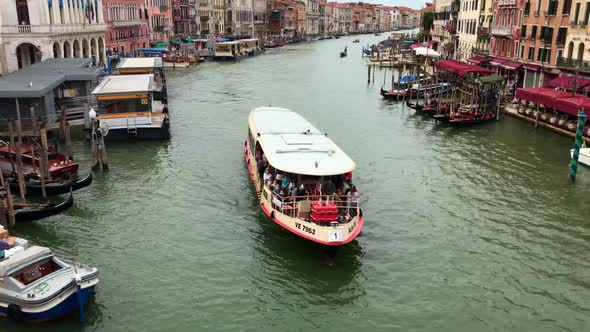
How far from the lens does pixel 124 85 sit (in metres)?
30.2

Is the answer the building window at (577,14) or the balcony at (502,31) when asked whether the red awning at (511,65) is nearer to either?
the balcony at (502,31)

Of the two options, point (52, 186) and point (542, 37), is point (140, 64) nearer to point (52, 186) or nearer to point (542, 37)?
point (52, 186)

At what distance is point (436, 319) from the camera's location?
13.1 metres

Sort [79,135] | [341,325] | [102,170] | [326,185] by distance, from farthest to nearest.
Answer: [79,135], [102,170], [326,185], [341,325]

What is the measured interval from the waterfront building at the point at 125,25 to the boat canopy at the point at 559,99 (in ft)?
160

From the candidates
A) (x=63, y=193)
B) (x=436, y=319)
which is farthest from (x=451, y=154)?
(x=63, y=193)

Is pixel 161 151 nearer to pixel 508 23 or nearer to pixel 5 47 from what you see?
pixel 5 47

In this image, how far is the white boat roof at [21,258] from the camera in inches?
478

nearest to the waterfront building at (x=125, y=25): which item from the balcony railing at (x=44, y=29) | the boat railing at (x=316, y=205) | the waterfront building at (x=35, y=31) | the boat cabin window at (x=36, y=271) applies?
the balcony railing at (x=44, y=29)

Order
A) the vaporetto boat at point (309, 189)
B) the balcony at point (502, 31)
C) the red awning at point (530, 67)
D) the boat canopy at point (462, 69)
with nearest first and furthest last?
the vaporetto boat at point (309, 189) → the red awning at point (530, 67) → the boat canopy at point (462, 69) → the balcony at point (502, 31)

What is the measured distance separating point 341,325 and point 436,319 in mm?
2327

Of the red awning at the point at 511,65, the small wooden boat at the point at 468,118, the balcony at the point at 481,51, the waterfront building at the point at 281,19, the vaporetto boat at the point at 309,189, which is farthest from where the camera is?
the waterfront building at the point at 281,19

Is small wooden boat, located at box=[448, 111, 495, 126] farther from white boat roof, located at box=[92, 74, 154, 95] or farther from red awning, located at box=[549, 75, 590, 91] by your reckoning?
white boat roof, located at box=[92, 74, 154, 95]

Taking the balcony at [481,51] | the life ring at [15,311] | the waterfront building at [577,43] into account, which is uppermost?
the waterfront building at [577,43]
